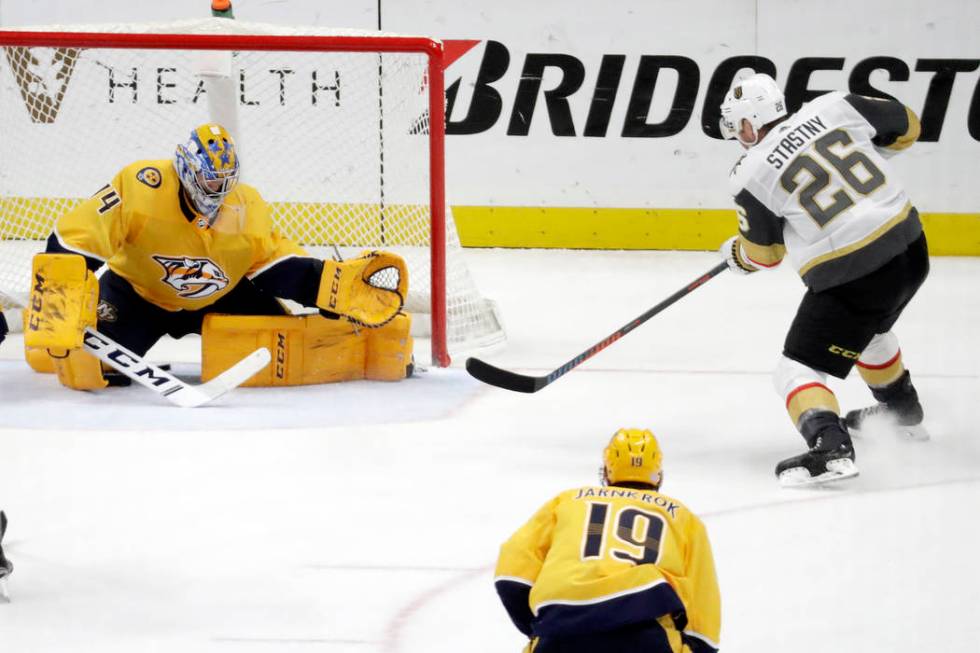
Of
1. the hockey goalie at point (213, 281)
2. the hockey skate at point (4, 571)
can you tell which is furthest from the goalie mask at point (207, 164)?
the hockey skate at point (4, 571)

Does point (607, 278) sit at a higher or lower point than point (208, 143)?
lower

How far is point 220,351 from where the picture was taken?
15.4ft

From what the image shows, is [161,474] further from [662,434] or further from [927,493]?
[927,493]

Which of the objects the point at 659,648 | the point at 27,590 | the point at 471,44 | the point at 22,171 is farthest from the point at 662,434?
the point at 471,44

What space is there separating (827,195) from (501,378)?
3.31 feet

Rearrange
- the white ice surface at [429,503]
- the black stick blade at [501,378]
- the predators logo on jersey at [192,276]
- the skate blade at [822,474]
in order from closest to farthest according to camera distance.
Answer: the white ice surface at [429,503], the skate blade at [822,474], the black stick blade at [501,378], the predators logo on jersey at [192,276]

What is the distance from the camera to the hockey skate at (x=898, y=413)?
4155 millimetres

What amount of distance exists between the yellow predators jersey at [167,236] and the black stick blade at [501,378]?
2.97 feet

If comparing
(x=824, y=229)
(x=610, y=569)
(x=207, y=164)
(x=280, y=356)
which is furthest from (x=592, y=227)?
(x=610, y=569)

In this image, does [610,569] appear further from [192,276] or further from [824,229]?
[192,276]

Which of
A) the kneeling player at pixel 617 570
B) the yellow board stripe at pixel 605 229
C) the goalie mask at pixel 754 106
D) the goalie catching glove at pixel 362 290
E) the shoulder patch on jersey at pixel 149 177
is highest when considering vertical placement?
the goalie mask at pixel 754 106

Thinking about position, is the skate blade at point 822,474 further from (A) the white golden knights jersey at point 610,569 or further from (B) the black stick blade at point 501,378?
(A) the white golden knights jersey at point 610,569

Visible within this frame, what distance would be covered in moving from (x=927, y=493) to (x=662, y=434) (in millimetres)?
836

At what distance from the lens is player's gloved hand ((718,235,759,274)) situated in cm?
407
